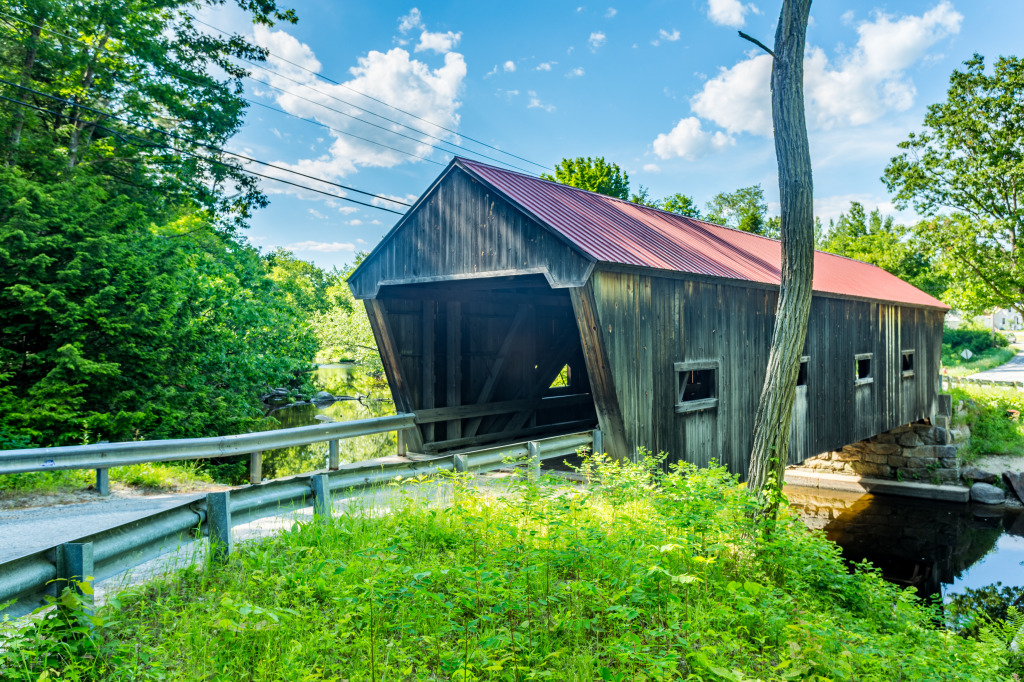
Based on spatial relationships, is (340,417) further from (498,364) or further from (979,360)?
(979,360)

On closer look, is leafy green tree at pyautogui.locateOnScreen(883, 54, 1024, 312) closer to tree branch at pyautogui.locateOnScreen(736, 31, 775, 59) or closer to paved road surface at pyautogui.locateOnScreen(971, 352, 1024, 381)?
paved road surface at pyautogui.locateOnScreen(971, 352, 1024, 381)

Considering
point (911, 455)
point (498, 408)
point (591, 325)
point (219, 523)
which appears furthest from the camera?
point (911, 455)

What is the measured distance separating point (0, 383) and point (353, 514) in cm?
697

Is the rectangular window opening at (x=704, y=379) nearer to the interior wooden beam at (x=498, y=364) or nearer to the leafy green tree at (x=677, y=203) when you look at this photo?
the interior wooden beam at (x=498, y=364)

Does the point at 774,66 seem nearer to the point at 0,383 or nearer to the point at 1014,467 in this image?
the point at 0,383

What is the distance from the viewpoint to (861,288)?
14164 mm

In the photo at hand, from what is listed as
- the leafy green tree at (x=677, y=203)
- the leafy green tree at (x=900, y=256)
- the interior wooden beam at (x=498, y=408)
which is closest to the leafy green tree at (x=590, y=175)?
the leafy green tree at (x=677, y=203)

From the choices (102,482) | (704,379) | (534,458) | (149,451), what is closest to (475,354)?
(704,379)

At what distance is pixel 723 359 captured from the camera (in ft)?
29.0

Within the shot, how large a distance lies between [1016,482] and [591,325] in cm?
1727

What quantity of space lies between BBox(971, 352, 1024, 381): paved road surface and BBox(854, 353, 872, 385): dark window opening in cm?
2226

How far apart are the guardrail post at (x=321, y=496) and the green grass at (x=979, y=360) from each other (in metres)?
41.1

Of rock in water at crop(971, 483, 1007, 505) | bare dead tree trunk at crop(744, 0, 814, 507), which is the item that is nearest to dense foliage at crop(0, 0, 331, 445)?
bare dead tree trunk at crop(744, 0, 814, 507)

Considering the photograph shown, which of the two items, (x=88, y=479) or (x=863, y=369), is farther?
(x=863, y=369)
